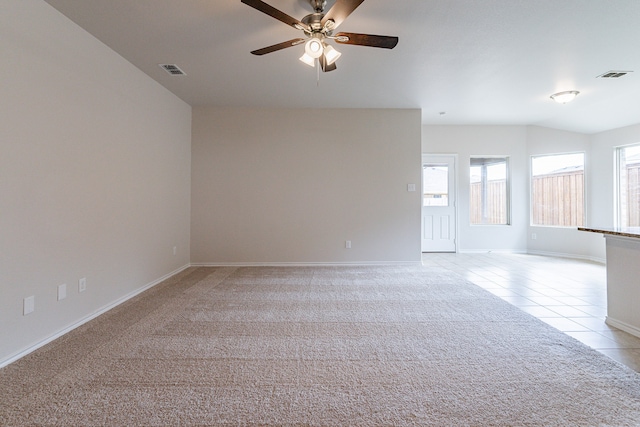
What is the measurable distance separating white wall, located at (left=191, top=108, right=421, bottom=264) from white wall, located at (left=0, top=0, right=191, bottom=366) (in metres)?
1.08

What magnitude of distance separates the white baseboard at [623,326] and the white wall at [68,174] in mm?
4614

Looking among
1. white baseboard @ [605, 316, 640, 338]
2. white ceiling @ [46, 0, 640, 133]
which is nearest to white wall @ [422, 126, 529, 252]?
white ceiling @ [46, 0, 640, 133]

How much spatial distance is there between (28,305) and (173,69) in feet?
8.81

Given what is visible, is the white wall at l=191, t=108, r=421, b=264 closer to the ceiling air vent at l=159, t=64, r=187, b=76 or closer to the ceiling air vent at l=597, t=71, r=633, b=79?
the ceiling air vent at l=159, t=64, r=187, b=76

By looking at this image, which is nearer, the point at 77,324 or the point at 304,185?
the point at 77,324

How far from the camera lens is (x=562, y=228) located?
567 cm

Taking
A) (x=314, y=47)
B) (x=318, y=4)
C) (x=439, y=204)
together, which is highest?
(x=318, y=4)

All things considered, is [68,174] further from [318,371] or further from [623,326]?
[623,326]

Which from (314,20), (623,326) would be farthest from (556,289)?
(314,20)

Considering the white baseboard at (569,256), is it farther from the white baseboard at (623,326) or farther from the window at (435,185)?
the white baseboard at (623,326)

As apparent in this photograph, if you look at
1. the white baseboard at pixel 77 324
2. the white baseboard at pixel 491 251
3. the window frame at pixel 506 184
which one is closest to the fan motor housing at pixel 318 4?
the white baseboard at pixel 77 324

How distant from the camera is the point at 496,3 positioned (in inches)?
88.5

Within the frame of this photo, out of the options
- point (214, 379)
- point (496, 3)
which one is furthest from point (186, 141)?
point (496, 3)

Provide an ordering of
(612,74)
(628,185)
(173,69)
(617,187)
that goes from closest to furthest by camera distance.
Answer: (173,69) → (612,74) → (628,185) → (617,187)
